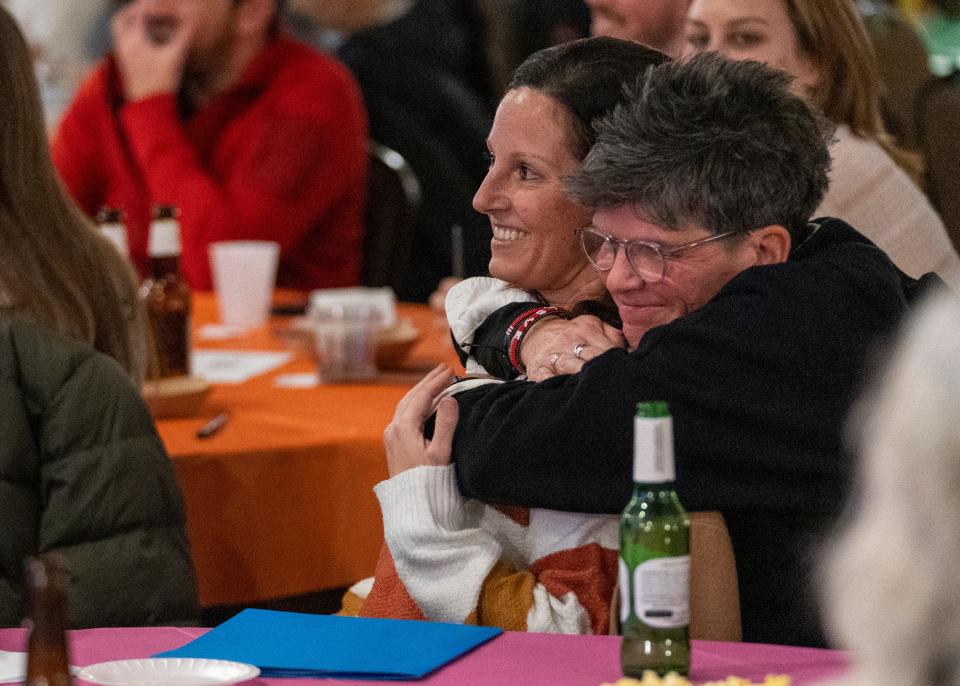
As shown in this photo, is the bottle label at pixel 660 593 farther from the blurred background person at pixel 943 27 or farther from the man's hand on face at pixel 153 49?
the blurred background person at pixel 943 27

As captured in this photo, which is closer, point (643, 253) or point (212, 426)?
point (643, 253)

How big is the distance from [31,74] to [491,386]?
978 millimetres

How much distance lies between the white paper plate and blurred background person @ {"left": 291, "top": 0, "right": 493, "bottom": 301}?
363 cm

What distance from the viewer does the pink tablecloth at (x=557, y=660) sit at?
1.45 metres

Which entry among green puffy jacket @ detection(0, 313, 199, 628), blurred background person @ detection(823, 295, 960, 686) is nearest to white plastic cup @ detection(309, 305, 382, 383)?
green puffy jacket @ detection(0, 313, 199, 628)

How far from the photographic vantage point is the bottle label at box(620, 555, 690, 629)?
139cm

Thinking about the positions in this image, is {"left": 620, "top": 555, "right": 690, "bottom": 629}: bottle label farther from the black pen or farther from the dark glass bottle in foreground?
the black pen

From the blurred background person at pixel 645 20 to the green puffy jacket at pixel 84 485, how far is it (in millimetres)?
1223

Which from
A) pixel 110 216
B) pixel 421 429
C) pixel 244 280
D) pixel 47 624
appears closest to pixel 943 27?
pixel 244 280

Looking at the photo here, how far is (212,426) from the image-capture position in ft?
9.04

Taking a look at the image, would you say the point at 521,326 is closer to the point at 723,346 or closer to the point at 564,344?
the point at 564,344

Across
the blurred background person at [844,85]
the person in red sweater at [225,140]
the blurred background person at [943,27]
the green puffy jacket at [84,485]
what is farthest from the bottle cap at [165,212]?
the blurred background person at [943,27]

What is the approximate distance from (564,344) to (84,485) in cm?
77

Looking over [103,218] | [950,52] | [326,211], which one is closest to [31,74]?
[103,218]
